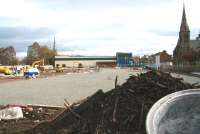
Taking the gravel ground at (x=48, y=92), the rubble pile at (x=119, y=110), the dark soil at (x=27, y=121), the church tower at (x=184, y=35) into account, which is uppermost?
the church tower at (x=184, y=35)

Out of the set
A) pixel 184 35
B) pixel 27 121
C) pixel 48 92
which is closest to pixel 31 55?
pixel 184 35

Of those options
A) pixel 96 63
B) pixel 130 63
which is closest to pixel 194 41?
pixel 130 63

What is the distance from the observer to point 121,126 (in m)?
8.82

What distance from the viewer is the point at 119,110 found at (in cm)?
934

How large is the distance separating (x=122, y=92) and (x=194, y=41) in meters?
148

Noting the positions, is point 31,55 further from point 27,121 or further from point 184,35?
point 27,121

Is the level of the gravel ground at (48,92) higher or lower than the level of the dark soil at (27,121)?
lower

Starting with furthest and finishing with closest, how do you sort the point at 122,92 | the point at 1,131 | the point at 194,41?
1. the point at 194,41
2. the point at 1,131
3. the point at 122,92

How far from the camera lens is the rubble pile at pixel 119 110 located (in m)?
8.88

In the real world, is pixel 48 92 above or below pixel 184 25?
below

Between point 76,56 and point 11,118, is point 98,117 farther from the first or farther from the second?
point 76,56

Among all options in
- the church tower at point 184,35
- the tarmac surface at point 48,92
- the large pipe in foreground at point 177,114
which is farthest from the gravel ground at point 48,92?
the church tower at point 184,35

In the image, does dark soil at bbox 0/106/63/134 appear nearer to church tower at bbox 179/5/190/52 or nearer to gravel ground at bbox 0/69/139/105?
gravel ground at bbox 0/69/139/105

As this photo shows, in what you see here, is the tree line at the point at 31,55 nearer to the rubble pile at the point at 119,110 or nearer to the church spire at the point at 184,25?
the church spire at the point at 184,25
